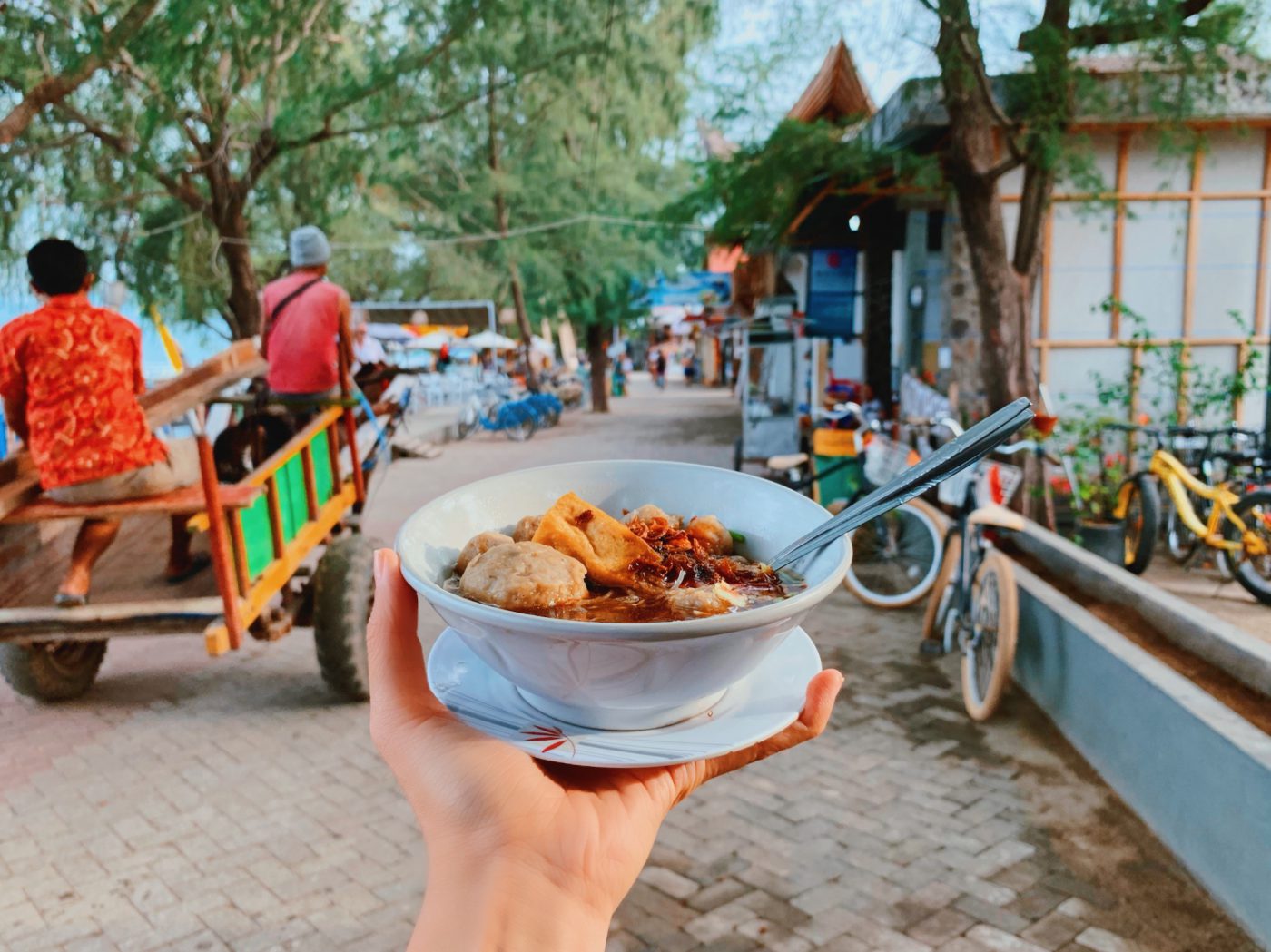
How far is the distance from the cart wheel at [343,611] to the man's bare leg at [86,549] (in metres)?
1.02

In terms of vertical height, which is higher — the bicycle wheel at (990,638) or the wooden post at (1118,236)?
the wooden post at (1118,236)

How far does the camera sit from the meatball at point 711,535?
56.8 inches

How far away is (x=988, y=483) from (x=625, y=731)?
15.4 feet

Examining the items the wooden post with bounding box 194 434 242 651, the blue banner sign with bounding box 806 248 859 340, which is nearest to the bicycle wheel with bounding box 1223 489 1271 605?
the blue banner sign with bounding box 806 248 859 340

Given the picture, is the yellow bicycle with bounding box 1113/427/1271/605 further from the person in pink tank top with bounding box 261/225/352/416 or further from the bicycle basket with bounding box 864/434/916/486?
the person in pink tank top with bounding box 261/225/352/416

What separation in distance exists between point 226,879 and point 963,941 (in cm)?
269

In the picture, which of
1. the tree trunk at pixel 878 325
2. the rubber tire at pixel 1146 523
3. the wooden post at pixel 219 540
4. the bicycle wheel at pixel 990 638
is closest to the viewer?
the wooden post at pixel 219 540

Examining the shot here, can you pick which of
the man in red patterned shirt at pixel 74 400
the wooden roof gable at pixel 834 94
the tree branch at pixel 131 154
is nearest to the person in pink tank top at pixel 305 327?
the man in red patterned shirt at pixel 74 400

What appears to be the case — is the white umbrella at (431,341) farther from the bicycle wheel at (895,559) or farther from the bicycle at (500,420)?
the bicycle wheel at (895,559)

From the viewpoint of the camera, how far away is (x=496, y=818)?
4.11ft

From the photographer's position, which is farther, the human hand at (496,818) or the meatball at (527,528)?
the meatball at (527,528)

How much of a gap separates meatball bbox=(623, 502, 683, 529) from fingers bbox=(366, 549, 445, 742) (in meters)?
0.38

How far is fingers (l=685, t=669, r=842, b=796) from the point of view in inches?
52.1

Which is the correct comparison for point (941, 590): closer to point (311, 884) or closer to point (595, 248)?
point (311, 884)
